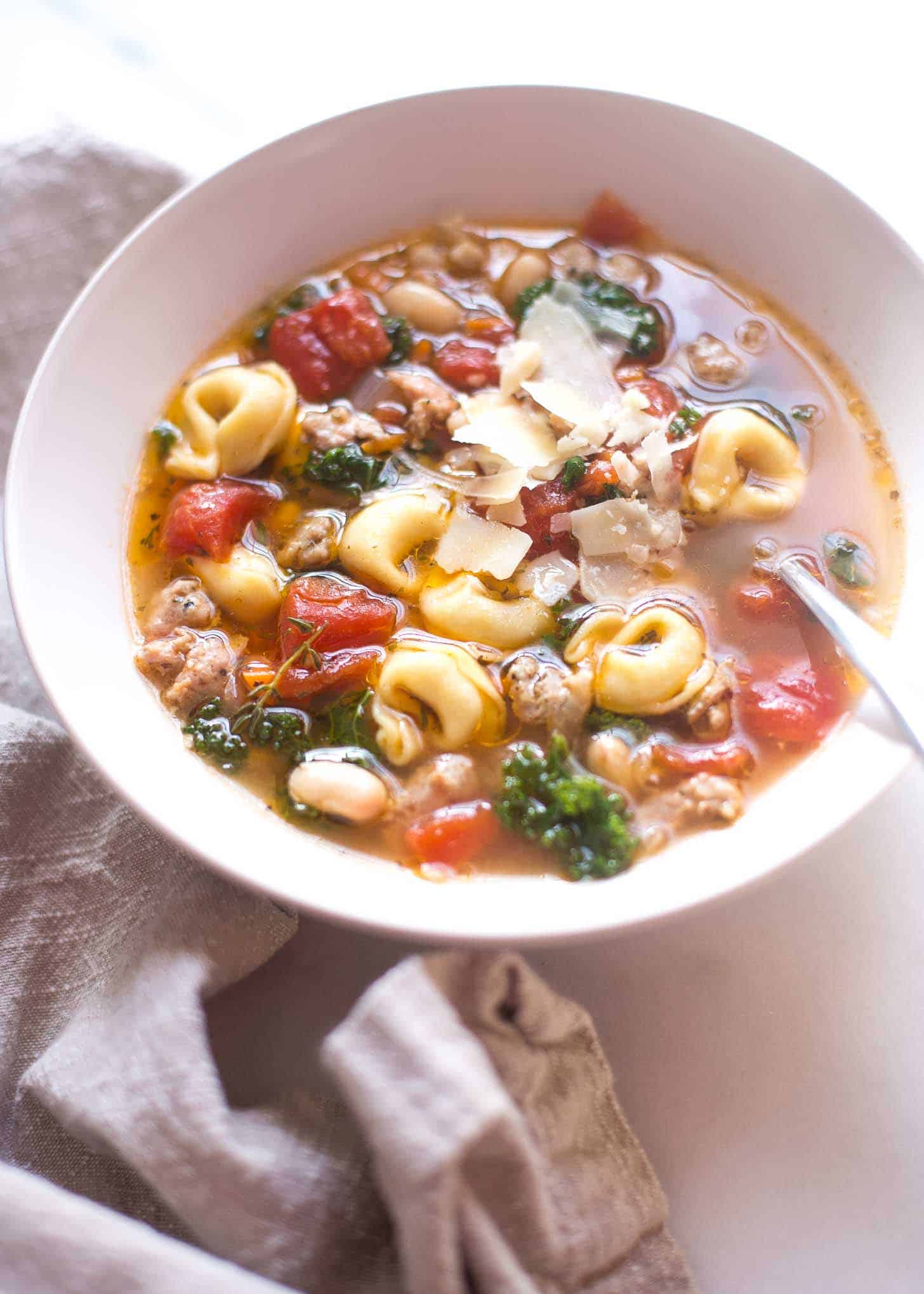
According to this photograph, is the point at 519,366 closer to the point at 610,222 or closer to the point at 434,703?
the point at 610,222

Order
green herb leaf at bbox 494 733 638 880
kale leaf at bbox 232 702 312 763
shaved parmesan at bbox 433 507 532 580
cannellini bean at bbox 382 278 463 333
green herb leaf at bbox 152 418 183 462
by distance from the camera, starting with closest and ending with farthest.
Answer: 1. green herb leaf at bbox 494 733 638 880
2. kale leaf at bbox 232 702 312 763
3. shaved parmesan at bbox 433 507 532 580
4. green herb leaf at bbox 152 418 183 462
5. cannellini bean at bbox 382 278 463 333

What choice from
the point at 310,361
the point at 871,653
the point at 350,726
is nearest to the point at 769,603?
the point at 871,653

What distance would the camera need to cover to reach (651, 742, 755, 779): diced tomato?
276 cm

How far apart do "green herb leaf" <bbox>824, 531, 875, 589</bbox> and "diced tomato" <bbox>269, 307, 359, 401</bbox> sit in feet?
4.70

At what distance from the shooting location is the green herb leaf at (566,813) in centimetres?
264

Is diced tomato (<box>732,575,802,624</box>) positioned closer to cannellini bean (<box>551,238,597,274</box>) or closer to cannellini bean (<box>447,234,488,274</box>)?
cannellini bean (<box>551,238,597,274</box>)

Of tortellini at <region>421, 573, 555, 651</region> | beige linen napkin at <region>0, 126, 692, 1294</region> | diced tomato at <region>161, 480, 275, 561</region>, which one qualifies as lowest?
beige linen napkin at <region>0, 126, 692, 1294</region>

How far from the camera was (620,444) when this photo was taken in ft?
9.89

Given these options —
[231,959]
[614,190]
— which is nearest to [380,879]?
[231,959]

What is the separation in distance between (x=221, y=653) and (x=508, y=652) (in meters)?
0.75

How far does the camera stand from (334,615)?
116 inches

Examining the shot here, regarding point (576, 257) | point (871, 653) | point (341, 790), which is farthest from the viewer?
point (576, 257)

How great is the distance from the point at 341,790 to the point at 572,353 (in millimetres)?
1388

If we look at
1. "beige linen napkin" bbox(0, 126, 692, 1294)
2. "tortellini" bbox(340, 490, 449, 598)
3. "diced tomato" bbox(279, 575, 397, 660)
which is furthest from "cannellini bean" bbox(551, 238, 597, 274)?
"beige linen napkin" bbox(0, 126, 692, 1294)
